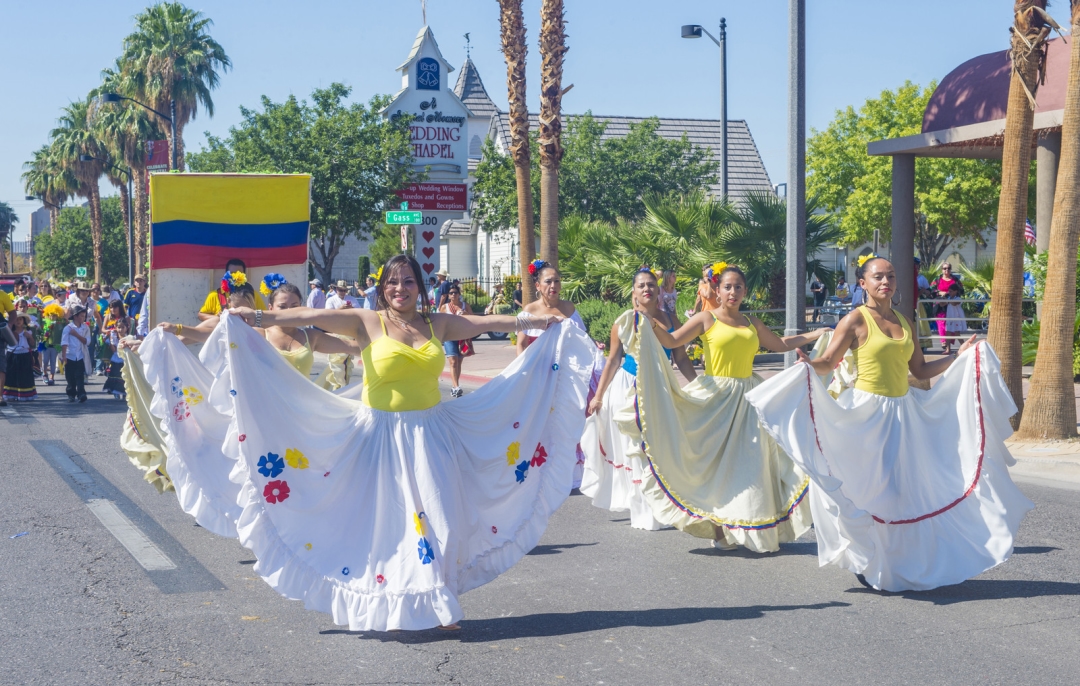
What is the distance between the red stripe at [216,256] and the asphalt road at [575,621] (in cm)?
392

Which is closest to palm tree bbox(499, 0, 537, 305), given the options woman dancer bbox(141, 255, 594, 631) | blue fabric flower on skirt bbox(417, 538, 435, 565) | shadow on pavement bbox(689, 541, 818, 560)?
shadow on pavement bbox(689, 541, 818, 560)

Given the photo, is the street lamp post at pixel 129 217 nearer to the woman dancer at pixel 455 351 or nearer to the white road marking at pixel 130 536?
the woman dancer at pixel 455 351

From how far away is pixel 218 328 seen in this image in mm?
5602

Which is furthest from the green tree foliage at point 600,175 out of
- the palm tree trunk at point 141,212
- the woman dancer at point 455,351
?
the woman dancer at point 455,351

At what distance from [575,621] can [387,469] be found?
1.22 metres

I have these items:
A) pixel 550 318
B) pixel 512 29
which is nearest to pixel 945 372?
pixel 550 318

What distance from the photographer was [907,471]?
639 cm

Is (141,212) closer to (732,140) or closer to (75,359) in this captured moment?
(732,140)

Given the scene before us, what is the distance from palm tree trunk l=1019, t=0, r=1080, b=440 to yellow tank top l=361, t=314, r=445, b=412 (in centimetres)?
777

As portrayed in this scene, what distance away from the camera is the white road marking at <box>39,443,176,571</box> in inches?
282

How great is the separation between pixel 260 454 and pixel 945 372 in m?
3.86

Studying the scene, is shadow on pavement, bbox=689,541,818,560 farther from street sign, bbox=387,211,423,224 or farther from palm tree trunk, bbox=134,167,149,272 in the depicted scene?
palm tree trunk, bbox=134,167,149,272

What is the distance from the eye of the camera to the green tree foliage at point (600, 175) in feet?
129

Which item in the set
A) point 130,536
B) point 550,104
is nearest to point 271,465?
point 130,536
